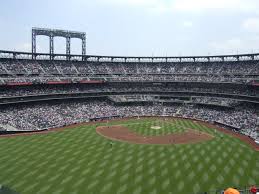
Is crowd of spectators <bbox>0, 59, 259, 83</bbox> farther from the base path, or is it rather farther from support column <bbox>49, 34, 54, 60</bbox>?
the base path

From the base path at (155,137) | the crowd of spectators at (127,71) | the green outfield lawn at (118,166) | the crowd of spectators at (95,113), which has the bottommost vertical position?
the green outfield lawn at (118,166)

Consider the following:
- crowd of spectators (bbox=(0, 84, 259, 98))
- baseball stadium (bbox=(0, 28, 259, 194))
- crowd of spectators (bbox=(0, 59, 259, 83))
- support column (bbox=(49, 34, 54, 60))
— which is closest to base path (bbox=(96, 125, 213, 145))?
baseball stadium (bbox=(0, 28, 259, 194))

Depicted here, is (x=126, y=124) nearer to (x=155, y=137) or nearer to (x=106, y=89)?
(x=155, y=137)

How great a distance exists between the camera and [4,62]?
8144cm

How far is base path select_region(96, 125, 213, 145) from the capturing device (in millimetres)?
52531

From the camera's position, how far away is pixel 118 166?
38.1 meters

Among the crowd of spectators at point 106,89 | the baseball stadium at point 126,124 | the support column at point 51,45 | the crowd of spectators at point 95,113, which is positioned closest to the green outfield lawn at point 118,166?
the baseball stadium at point 126,124

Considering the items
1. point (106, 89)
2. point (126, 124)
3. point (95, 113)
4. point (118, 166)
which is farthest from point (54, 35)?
point (118, 166)

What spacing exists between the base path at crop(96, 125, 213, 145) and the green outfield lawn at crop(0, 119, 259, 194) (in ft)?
9.29

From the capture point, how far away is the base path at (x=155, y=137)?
52.5 meters

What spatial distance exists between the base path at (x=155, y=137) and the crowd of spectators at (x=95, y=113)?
11329 millimetres

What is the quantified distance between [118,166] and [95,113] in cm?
4186

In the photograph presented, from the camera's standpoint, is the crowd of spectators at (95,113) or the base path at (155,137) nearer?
the base path at (155,137)

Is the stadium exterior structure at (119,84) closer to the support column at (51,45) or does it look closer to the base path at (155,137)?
the support column at (51,45)
